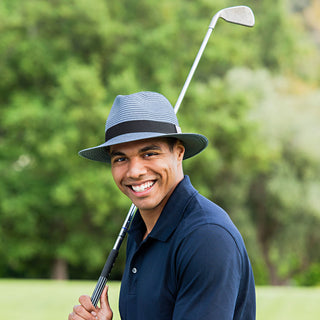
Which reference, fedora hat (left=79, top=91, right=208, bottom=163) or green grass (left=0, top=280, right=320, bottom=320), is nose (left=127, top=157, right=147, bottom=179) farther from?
green grass (left=0, top=280, right=320, bottom=320)

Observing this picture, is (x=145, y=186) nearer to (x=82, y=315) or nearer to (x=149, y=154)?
(x=149, y=154)

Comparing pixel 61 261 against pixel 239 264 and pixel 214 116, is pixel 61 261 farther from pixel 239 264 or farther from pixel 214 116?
pixel 239 264

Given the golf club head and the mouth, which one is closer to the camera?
the mouth

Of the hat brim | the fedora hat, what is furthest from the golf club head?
the fedora hat

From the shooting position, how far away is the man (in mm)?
1674

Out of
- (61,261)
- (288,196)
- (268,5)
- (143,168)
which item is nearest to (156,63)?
(288,196)

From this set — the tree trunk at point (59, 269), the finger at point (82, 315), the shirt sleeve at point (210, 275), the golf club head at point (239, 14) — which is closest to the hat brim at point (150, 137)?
the shirt sleeve at point (210, 275)

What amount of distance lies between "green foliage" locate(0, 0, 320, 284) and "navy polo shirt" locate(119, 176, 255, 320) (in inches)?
579

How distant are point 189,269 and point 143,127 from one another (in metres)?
0.54

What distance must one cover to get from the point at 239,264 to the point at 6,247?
17540 millimetres

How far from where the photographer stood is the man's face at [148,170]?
2.02m

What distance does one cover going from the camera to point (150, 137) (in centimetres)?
194

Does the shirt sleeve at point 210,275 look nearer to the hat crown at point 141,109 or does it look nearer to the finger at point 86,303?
the hat crown at point 141,109

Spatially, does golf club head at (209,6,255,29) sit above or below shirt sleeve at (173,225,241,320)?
above
